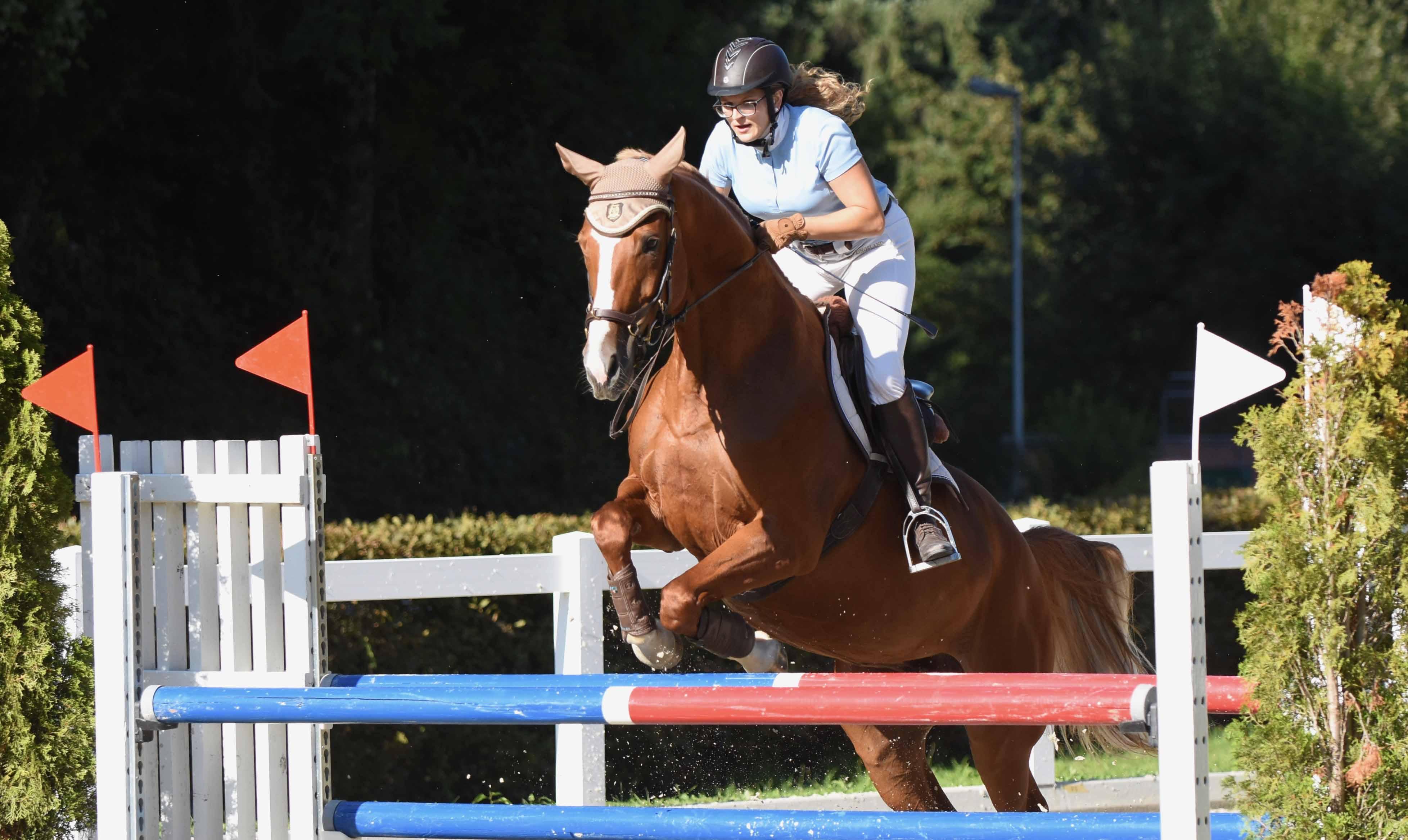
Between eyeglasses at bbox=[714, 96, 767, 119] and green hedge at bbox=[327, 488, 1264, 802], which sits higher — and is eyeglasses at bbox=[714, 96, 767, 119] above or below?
above

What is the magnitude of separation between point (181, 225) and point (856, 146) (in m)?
11.5

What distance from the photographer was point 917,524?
4.02 meters

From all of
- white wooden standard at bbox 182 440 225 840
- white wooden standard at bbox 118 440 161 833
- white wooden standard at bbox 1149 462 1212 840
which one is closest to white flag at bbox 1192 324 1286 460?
white wooden standard at bbox 1149 462 1212 840

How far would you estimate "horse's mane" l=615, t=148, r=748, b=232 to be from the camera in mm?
3543

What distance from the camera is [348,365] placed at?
15.1m

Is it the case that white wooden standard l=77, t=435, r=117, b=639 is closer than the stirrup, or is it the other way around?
white wooden standard l=77, t=435, r=117, b=639

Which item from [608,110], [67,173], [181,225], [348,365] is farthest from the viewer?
[608,110]

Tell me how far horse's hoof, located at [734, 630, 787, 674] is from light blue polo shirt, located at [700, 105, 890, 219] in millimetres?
1156

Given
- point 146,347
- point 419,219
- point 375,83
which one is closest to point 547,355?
point 419,219

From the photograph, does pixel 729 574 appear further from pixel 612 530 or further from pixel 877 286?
pixel 877 286

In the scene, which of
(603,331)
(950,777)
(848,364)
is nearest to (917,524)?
(848,364)

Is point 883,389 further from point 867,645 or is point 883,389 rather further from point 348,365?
point 348,365

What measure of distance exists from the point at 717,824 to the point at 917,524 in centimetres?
123

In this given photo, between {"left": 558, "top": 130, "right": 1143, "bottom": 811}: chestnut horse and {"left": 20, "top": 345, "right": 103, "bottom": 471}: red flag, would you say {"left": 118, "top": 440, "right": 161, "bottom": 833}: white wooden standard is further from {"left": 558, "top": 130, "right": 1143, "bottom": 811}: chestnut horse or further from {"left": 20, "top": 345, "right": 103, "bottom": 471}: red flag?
{"left": 558, "top": 130, "right": 1143, "bottom": 811}: chestnut horse
